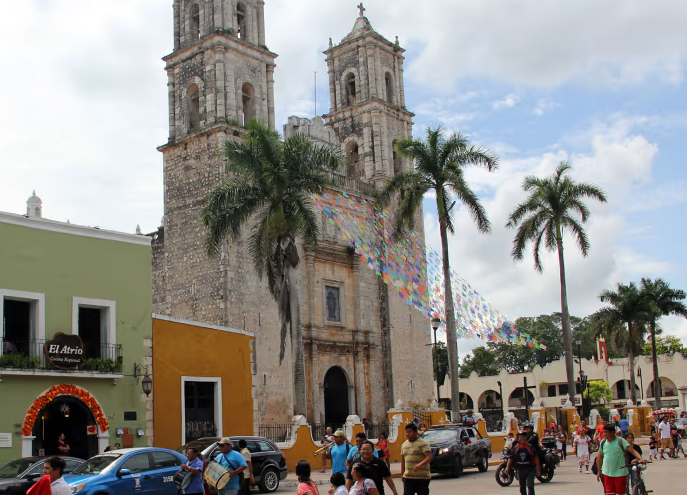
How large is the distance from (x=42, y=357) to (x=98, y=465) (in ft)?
20.4

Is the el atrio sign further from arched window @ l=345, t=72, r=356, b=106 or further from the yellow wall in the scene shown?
arched window @ l=345, t=72, r=356, b=106

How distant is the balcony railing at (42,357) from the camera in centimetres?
1855

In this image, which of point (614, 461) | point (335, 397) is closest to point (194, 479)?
point (614, 461)

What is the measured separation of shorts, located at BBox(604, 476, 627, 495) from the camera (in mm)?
10758

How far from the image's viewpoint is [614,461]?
1075 cm

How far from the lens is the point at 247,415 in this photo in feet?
80.1

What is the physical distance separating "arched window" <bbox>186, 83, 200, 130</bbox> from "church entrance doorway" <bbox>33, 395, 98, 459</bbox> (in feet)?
53.6

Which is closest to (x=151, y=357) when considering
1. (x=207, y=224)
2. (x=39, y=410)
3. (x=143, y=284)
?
(x=143, y=284)

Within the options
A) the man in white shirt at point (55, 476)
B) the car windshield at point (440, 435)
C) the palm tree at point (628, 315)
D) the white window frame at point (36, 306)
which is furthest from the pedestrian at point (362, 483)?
the palm tree at point (628, 315)

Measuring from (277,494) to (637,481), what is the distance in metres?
7.86

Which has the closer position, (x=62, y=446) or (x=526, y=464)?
(x=526, y=464)

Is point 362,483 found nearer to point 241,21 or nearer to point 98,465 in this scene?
point 98,465

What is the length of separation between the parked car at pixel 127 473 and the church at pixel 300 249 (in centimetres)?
1354

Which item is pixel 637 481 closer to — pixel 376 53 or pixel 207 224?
pixel 207 224
